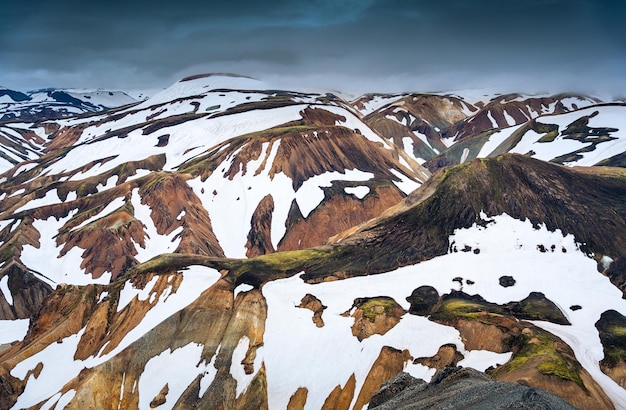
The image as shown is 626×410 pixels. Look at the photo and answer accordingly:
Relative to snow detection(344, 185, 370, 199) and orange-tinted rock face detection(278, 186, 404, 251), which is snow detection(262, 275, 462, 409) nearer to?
orange-tinted rock face detection(278, 186, 404, 251)

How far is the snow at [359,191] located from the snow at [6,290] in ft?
188

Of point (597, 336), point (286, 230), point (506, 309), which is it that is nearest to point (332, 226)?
point (286, 230)

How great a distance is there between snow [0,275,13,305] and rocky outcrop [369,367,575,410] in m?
72.0

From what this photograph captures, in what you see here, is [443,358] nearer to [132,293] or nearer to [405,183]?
[132,293]

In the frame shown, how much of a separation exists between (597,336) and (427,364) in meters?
13.6

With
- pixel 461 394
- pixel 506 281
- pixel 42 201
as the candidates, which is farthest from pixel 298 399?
pixel 42 201

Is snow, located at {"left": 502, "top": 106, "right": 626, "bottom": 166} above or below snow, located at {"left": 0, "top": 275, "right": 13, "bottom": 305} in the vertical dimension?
above

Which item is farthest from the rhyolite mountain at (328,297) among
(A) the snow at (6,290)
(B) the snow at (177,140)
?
(B) the snow at (177,140)

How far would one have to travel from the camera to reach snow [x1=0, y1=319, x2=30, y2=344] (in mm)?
75000

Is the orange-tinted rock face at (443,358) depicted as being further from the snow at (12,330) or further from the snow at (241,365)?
the snow at (12,330)

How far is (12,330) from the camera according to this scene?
256ft

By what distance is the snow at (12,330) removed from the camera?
246 ft

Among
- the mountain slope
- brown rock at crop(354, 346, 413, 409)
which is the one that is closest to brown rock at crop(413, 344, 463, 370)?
the mountain slope

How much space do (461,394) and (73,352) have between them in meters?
43.5
